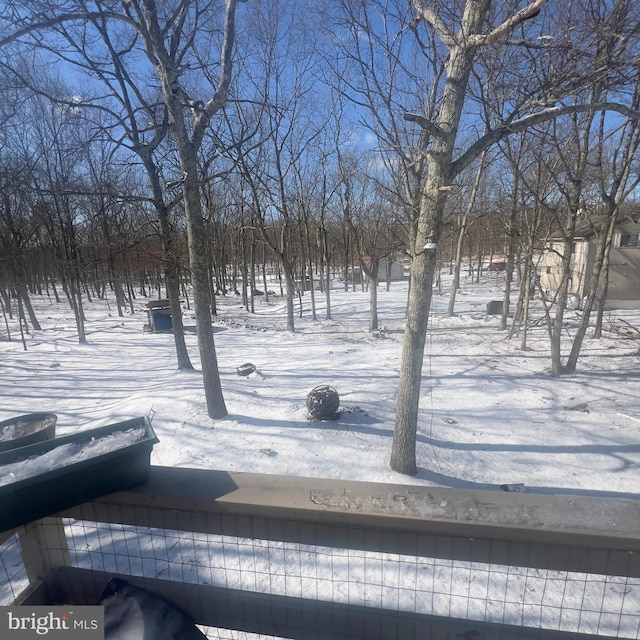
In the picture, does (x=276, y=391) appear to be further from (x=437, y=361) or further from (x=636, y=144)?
(x=636, y=144)

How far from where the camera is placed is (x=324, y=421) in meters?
4.93

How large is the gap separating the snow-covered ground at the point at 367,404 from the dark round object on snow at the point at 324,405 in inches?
5.6

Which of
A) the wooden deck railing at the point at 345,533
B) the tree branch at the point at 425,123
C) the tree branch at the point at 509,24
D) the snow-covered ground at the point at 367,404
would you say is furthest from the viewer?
the snow-covered ground at the point at 367,404

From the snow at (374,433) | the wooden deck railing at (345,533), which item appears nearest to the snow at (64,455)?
the wooden deck railing at (345,533)

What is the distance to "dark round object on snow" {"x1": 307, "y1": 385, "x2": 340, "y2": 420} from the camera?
493 cm

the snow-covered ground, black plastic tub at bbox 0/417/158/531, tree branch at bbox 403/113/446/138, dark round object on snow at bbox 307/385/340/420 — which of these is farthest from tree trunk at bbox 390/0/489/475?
black plastic tub at bbox 0/417/158/531

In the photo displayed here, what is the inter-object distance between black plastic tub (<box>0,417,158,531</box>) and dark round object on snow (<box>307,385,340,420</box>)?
148 inches

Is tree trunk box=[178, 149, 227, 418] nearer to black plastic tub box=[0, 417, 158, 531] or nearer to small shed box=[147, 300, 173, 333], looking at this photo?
black plastic tub box=[0, 417, 158, 531]

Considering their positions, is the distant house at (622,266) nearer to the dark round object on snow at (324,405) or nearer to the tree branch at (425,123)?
the dark round object on snow at (324,405)

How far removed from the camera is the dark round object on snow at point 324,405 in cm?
493

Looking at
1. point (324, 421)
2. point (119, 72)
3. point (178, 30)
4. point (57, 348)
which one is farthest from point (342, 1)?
point (57, 348)

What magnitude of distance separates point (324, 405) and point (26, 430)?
11.1 ft

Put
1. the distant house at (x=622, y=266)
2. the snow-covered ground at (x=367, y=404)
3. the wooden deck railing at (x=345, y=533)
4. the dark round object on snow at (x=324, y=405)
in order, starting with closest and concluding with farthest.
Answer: the wooden deck railing at (x=345, y=533) < the snow-covered ground at (x=367, y=404) < the dark round object on snow at (x=324, y=405) < the distant house at (x=622, y=266)

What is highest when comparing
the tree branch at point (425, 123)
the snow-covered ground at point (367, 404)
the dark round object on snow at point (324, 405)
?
the tree branch at point (425, 123)
